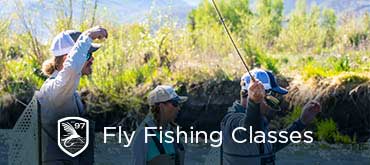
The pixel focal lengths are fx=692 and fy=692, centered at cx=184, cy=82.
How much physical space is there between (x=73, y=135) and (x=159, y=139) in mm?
462

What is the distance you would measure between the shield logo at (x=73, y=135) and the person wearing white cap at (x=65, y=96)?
22mm

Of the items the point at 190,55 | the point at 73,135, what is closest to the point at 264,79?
the point at 73,135

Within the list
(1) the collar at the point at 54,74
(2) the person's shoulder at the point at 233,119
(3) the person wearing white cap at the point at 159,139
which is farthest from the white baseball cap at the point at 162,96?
(1) the collar at the point at 54,74

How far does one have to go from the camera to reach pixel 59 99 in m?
3.41

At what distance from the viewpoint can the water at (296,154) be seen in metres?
9.80

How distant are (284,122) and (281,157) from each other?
1357 mm

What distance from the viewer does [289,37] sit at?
15.2 metres

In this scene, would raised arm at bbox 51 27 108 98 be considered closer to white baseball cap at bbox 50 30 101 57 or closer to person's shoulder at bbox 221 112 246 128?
white baseball cap at bbox 50 30 101 57

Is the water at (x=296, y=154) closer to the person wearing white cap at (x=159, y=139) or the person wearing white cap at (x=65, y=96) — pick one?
the person wearing white cap at (x=159, y=139)

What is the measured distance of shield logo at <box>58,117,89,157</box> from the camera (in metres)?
3.47

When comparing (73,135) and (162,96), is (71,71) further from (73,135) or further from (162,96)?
(162,96)

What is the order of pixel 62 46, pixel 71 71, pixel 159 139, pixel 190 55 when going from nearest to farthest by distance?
pixel 71 71
pixel 159 139
pixel 62 46
pixel 190 55

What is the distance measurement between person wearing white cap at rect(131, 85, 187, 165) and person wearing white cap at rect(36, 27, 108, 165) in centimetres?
28

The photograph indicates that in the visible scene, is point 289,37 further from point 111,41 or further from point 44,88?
point 44,88
